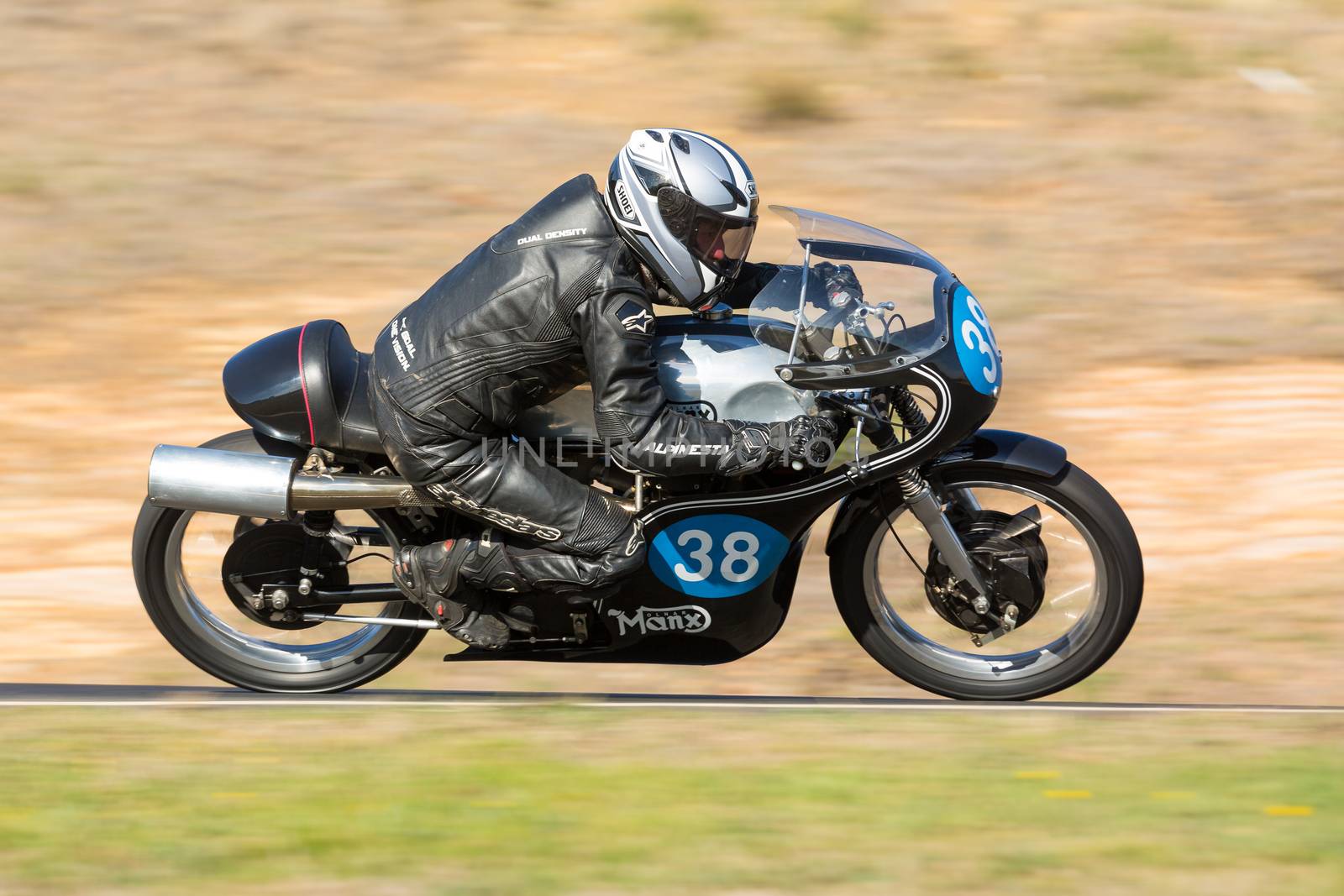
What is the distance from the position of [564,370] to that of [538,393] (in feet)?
0.40

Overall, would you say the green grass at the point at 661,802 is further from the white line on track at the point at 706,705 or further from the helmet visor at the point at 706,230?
the helmet visor at the point at 706,230

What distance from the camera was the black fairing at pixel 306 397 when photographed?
5.10m

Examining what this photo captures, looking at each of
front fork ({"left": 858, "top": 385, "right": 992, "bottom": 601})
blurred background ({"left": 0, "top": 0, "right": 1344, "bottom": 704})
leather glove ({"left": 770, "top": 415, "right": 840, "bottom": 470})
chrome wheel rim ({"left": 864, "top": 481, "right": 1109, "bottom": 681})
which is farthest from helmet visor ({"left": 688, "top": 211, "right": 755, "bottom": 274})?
blurred background ({"left": 0, "top": 0, "right": 1344, "bottom": 704})

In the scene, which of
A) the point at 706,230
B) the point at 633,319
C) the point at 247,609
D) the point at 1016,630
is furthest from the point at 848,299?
the point at 247,609

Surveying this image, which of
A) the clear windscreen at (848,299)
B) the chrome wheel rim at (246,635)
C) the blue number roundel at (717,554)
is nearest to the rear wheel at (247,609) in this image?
the chrome wheel rim at (246,635)

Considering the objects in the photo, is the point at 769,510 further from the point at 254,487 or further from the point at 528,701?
the point at 254,487

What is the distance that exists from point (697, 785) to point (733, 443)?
3.47 feet

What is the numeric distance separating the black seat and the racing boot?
1.25 feet

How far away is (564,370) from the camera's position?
4926 mm

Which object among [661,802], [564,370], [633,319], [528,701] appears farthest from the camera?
[528,701]

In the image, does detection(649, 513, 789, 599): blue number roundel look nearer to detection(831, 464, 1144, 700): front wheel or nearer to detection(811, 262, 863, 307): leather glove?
detection(831, 464, 1144, 700): front wheel

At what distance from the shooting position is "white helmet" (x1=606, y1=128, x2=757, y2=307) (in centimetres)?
468

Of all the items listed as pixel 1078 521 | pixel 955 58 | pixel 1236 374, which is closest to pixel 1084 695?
pixel 1078 521

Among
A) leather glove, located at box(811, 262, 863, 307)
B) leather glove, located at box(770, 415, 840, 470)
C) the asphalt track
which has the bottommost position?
the asphalt track
